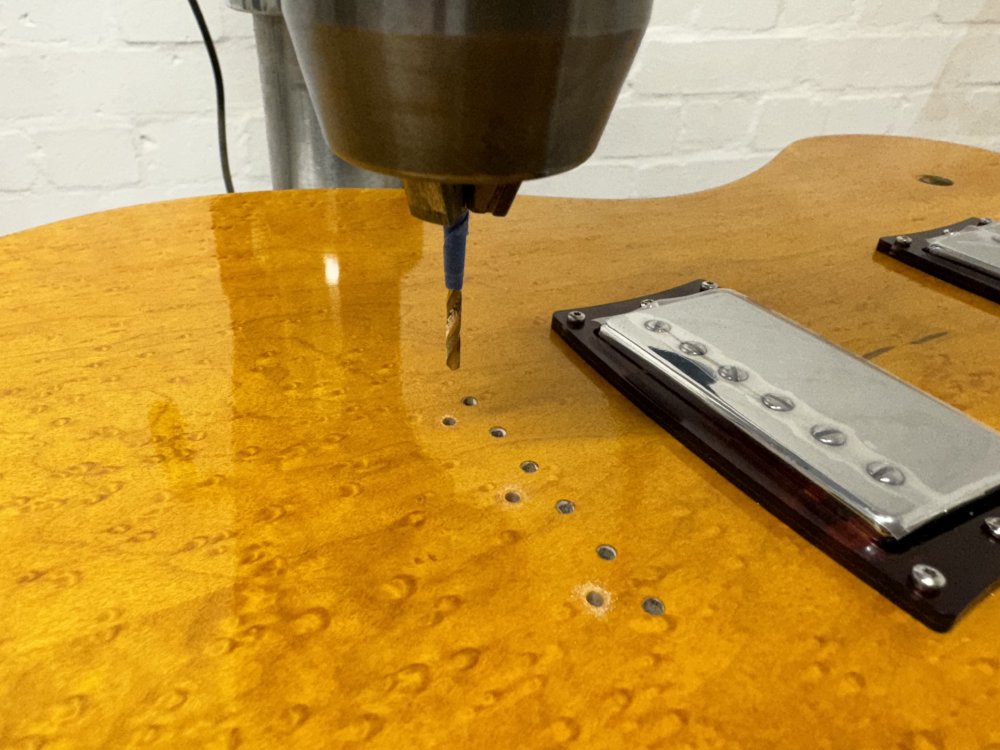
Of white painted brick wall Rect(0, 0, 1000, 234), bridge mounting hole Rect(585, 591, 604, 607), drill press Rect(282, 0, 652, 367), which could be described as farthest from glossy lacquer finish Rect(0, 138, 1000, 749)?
white painted brick wall Rect(0, 0, 1000, 234)

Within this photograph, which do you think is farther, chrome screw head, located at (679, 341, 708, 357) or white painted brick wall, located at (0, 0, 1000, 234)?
white painted brick wall, located at (0, 0, 1000, 234)

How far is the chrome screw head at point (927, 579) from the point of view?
298mm

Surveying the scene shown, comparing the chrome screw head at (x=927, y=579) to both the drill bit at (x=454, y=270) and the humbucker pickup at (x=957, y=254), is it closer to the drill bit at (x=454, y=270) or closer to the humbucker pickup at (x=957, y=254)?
the drill bit at (x=454, y=270)

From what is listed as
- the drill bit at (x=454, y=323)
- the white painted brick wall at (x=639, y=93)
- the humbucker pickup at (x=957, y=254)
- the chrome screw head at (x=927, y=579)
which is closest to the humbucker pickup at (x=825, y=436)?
the chrome screw head at (x=927, y=579)

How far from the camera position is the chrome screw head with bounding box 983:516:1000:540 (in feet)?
1.07

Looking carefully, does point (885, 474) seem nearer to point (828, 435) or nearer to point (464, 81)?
point (828, 435)

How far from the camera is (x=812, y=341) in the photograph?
0.44 metres

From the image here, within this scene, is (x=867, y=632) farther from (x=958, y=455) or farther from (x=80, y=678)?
(x=80, y=678)

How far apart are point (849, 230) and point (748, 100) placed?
2.33 ft

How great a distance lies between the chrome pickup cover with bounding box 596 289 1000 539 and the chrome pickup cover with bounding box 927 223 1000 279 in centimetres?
22

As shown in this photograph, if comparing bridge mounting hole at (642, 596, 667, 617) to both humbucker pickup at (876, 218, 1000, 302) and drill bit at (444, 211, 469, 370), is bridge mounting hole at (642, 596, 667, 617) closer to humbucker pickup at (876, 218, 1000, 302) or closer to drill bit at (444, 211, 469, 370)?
drill bit at (444, 211, 469, 370)

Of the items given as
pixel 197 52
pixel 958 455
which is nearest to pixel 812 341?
pixel 958 455

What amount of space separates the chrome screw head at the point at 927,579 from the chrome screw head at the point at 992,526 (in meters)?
0.04

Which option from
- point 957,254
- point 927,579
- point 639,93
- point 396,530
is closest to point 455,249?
point 396,530
